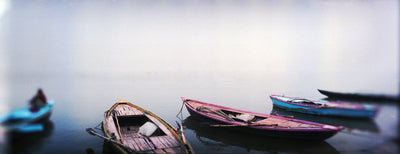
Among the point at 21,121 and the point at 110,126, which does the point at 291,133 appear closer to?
the point at 110,126

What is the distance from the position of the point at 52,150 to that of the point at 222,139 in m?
8.33

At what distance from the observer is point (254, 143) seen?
1259 centimetres

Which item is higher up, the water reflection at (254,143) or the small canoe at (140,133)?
the small canoe at (140,133)

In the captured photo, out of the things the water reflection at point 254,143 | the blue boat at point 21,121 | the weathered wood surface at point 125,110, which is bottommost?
the water reflection at point 254,143

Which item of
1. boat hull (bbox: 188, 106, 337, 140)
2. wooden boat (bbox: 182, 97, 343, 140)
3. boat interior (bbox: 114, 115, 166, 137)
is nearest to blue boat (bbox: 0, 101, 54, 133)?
boat interior (bbox: 114, 115, 166, 137)

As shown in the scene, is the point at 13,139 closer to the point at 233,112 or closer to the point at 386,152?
the point at 386,152

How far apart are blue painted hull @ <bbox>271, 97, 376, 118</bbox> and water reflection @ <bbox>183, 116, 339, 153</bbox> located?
182 cm

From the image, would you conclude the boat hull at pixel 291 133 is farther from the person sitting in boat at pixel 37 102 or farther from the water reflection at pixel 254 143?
the person sitting in boat at pixel 37 102

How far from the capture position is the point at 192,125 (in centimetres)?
1644

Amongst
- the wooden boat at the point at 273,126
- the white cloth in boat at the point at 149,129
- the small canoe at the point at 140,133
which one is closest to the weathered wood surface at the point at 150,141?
the small canoe at the point at 140,133

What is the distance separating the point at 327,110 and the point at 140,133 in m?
7.85

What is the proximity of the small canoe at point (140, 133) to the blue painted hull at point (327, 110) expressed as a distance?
5616 mm

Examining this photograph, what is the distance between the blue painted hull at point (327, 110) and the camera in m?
3.14

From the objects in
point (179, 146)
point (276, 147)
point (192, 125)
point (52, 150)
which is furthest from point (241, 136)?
point (52, 150)
